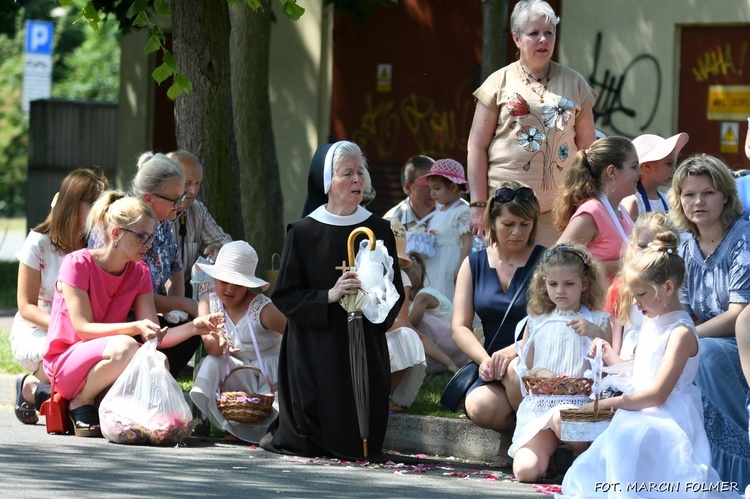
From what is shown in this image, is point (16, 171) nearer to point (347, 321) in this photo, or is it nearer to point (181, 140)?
point (181, 140)

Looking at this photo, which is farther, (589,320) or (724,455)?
(589,320)

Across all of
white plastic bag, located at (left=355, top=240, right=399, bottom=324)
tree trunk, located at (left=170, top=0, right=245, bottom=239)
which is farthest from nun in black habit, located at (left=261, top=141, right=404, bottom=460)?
tree trunk, located at (left=170, top=0, right=245, bottom=239)

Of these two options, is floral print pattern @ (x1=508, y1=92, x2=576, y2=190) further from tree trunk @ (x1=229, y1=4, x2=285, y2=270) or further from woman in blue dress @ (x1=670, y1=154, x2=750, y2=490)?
tree trunk @ (x1=229, y1=4, x2=285, y2=270)

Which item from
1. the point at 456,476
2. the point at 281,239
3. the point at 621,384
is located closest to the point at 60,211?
the point at 456,476

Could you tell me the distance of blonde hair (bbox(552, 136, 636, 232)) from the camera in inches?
322

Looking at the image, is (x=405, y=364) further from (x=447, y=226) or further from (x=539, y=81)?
(x=447, y=226)

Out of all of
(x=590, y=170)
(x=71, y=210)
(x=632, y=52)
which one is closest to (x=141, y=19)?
(x=71, y=210)

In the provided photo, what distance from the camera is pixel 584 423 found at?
6820mm

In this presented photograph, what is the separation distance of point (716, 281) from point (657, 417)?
1.12 m

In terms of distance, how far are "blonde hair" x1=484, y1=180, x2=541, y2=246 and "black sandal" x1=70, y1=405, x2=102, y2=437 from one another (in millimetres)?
2597

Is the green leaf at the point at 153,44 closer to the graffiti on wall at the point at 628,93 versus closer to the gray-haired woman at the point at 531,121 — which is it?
the gray-haired woman at the point at 531,121

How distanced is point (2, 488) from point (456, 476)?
7.86 ft

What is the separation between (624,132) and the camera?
15773mm

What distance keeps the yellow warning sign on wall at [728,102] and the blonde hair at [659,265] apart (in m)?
8.59
